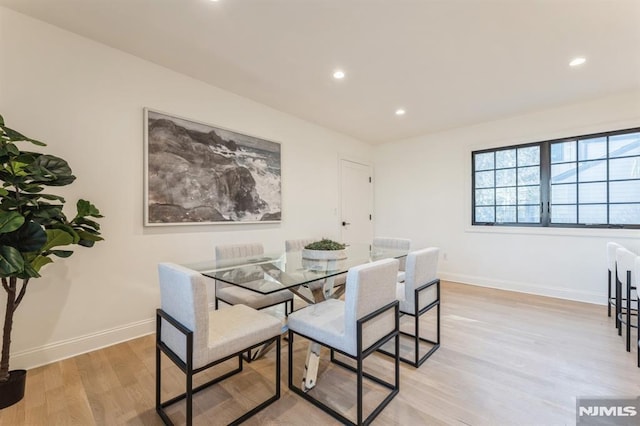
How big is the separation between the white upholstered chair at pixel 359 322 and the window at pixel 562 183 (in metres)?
3.53

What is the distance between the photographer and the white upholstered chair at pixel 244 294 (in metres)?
2.26

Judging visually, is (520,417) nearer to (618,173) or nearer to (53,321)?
(53,321)

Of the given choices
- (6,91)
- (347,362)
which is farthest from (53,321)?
(347,362)

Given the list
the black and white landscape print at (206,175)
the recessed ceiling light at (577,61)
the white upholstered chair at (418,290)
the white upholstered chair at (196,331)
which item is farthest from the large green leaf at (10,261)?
the recessed ceiling light at (577,61)

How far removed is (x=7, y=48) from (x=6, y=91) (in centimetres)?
31

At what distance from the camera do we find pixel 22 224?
1537 millimetres

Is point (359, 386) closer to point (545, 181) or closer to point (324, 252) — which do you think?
point (324, 252)

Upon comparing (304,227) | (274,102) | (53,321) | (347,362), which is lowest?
(347,362)

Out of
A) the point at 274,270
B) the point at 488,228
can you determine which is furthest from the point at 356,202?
the point at 274,270

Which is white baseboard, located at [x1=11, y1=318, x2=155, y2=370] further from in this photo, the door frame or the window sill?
the window sill

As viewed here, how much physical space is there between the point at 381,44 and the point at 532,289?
12.7 ft

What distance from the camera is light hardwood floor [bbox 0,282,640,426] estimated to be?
158 cm

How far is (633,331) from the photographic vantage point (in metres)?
2.63

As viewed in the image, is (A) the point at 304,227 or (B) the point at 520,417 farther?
(A) the point at 304,227
